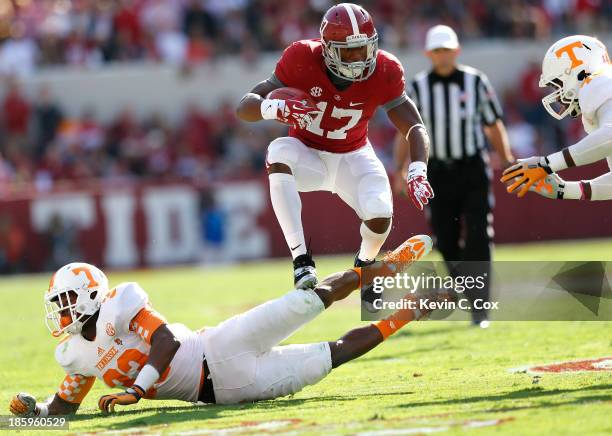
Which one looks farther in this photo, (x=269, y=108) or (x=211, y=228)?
(x=211, y=228)

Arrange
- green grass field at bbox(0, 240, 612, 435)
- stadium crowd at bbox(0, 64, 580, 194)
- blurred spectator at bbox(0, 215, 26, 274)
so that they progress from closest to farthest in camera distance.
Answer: green grass field at bbox(0, 240, 612, 435) → blurred spectator at bbox(0, 215, 26, 274) → stadium crowd at bbox(0, 64, 580, 194)

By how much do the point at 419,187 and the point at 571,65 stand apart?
1043 mm

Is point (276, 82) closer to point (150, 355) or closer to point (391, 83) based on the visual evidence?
point (391, 83)

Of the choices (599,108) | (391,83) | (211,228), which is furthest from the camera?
(211,228)

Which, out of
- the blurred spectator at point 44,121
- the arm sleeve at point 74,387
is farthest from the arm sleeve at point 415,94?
the blurred spectator at point 44,121

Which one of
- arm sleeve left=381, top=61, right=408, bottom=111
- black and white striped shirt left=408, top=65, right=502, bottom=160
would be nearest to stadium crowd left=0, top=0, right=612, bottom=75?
black and white striped shirt left=408, top=65, right=502, bottom=160

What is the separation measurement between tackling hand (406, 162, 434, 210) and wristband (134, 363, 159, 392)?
5.91 ft

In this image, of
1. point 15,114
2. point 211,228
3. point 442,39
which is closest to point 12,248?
point 15,114

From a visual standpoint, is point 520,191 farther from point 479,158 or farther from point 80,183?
point 80,183

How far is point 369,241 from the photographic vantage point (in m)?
6.53

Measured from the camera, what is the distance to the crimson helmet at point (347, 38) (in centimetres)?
615

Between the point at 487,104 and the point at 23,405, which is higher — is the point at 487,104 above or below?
above

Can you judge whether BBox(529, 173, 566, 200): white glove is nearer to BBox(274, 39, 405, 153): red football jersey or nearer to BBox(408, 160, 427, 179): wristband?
BBox(408, 160, 427, 179): wristband

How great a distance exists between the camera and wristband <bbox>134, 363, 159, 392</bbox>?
5.11m
